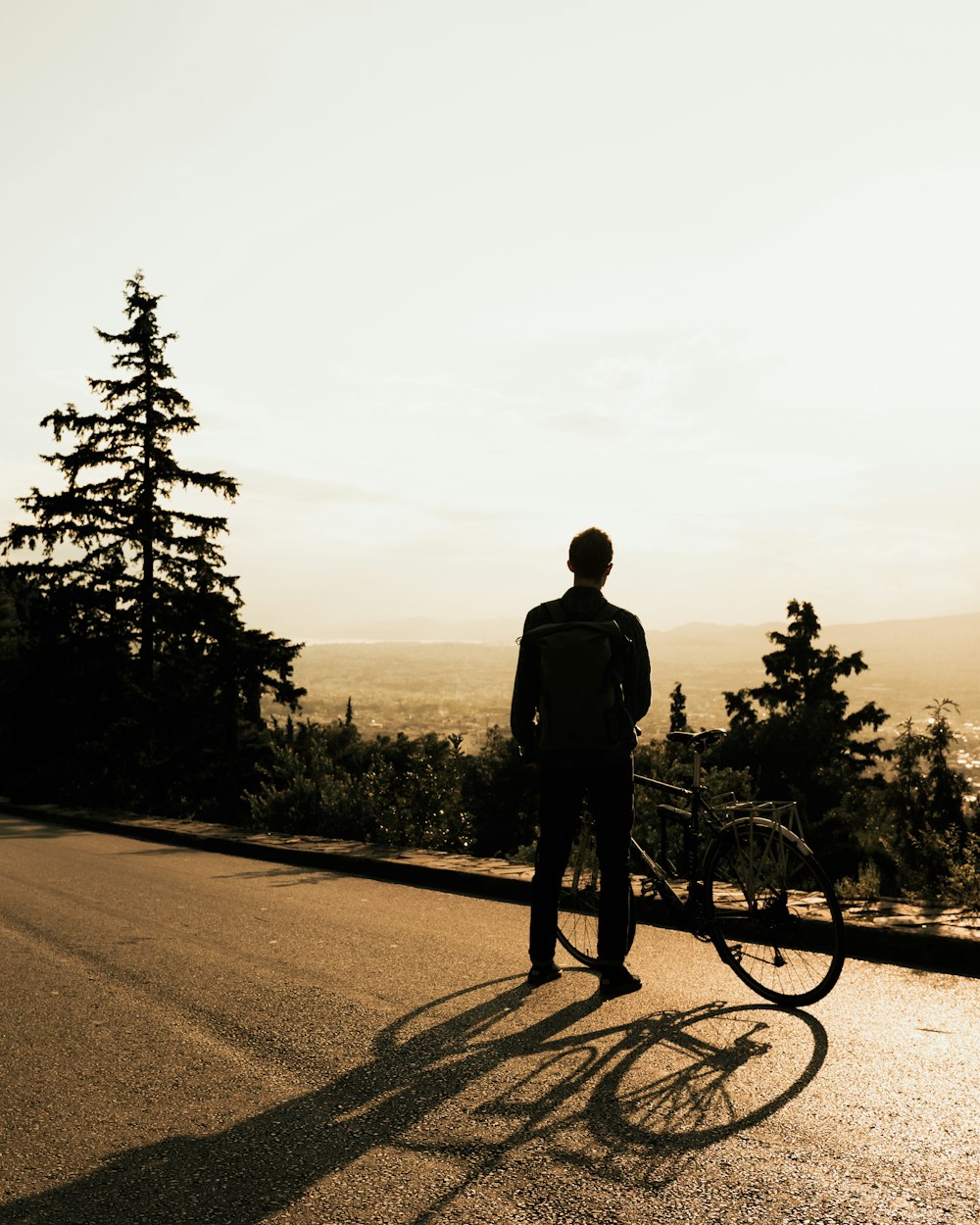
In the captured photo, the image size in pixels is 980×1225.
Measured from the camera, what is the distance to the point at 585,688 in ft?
18.8

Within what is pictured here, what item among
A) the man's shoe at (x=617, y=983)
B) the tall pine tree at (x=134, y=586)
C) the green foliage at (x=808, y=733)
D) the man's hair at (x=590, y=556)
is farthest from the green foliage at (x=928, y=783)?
the man's hair at (x=590, y=556)

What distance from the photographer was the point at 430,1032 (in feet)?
16.2

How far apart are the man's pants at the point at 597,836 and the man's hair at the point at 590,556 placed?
0.96m

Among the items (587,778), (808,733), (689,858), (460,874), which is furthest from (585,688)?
(808,733)

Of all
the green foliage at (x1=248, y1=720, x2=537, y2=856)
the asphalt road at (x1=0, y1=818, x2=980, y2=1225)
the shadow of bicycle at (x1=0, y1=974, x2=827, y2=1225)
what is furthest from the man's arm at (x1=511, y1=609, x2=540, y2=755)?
the green foliage at (x1=248, y1=720, x2=537, y2=856)

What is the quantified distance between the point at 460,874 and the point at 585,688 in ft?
13.8

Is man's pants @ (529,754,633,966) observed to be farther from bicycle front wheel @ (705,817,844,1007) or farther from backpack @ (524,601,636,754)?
bicycle front wheel @ (705,817,844,1007)

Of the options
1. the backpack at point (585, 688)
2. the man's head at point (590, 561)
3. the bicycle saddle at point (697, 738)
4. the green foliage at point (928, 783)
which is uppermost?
the man's head at point (590, 561)

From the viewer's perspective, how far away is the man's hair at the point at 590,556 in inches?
234

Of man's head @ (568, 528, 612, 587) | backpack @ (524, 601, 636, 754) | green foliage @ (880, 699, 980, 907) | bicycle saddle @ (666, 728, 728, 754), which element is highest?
man's head @ (568, 528, 612, 587)

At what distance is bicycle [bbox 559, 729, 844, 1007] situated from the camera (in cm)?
539

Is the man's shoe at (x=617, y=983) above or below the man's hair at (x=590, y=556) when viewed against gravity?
below

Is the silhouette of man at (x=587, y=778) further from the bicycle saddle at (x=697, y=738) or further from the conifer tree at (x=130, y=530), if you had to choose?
the conifer tree at (x=130, y=530)

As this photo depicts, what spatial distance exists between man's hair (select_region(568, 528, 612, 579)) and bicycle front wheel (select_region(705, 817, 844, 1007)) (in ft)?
4.81
